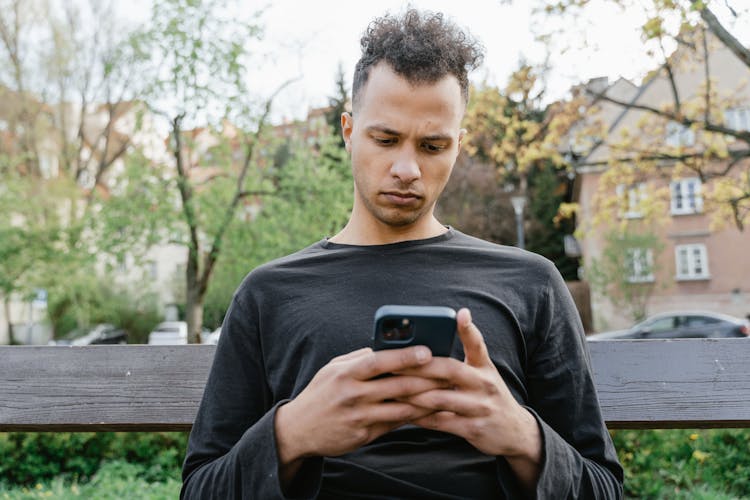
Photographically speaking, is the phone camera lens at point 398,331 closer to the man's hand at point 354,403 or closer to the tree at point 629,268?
the man's hand at point 354,403

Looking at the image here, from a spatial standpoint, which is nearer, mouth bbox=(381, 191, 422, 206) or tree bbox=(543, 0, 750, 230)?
mouth bbox=(381, 191, 422, 206)

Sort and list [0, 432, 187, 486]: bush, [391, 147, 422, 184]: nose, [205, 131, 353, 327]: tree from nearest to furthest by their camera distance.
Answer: [391, 147, 422, 184]: nose < [0, 432, 187, 486]: bush < [205, 131, 353, 327]: tree

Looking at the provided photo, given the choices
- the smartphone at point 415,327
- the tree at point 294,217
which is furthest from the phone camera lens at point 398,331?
the tree at point 294,217

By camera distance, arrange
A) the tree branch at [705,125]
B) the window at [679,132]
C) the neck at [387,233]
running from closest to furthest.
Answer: the neck at [387,233] → the tree branch at [705,125] → the window at [679,132]

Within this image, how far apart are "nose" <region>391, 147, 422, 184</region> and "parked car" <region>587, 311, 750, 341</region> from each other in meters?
18.0

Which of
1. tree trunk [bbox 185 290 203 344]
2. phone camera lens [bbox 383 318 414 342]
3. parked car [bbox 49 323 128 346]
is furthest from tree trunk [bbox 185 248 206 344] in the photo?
parked car [bbox 49 323 128 346]

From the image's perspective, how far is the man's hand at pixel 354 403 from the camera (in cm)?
123

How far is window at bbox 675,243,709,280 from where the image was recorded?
30359 millimetres

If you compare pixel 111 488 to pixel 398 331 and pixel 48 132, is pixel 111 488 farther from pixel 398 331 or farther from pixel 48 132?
pixel 48 132

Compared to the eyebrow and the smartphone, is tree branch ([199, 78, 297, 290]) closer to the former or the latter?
the eyebrow

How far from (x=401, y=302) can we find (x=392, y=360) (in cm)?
53

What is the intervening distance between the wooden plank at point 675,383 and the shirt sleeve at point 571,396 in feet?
1.20

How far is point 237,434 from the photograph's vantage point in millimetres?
1729

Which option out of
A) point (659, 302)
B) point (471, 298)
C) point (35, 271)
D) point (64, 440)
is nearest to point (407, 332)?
point (471, 298)
